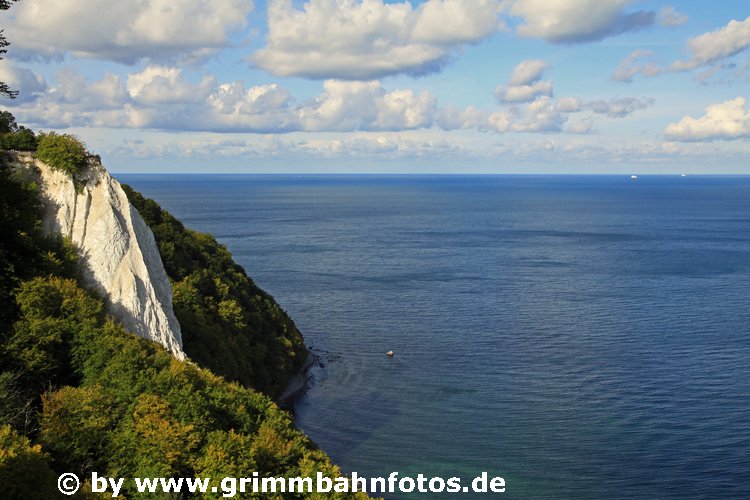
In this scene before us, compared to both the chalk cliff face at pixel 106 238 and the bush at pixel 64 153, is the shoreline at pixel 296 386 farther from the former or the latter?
the bush at pixel 64 153

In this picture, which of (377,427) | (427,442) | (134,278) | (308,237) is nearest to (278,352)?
(377,427)

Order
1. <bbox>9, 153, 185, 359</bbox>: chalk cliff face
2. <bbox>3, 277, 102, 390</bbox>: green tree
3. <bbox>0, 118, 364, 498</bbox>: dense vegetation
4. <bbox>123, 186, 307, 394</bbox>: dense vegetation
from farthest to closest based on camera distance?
<bbox>123, 186, 307, 394</bbox>: dense vegetation < <bbox>9, 153, 185, 359</bbox>: chalk cliff face < <bbox>3, 277, 102, 390</bbox>: green tree < <bbox>0, 118, 364, 498</bbox>: dense vegetation

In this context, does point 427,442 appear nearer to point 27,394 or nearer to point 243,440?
point 243,440

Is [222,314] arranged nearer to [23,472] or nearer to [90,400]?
[90,400]

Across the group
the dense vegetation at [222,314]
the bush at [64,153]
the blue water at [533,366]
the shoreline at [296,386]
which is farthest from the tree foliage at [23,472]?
the shoreline at [296,386]

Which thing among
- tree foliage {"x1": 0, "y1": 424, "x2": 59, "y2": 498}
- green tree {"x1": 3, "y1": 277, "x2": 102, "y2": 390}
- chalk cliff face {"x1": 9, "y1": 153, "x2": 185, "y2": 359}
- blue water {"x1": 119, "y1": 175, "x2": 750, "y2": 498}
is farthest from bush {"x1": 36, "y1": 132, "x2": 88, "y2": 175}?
blue water {"x1": 119, "y1": 175, "x2": 750, "y2": 498}

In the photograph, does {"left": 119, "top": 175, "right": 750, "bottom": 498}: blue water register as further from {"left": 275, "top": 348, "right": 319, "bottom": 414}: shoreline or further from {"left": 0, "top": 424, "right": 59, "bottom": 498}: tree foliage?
{"left": 0, "top": 424, "right": 59, "bottom": 498}: tree foliage
